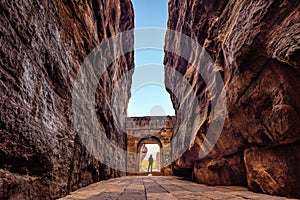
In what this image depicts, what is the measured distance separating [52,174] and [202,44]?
5.26 metres

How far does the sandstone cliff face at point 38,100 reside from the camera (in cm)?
185

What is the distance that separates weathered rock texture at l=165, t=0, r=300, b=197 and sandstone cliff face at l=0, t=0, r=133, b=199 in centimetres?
313

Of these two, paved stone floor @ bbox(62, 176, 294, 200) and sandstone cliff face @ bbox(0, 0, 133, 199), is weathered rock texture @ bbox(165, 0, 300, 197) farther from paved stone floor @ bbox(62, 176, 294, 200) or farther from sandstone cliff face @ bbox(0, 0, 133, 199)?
sandstone cliff face @ bbox(0, 0, 133, 199)

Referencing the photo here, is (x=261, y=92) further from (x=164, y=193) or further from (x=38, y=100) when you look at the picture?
(x=38, y=100)

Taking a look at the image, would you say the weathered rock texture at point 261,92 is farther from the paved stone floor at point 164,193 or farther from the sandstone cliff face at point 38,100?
the sandstone cliff face at point 38,100

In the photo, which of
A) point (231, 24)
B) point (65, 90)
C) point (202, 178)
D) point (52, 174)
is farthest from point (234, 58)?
point (202, 178)

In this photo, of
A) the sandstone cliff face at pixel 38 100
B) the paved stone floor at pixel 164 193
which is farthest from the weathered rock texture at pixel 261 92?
the sandstone cliff face at pixel 38 100

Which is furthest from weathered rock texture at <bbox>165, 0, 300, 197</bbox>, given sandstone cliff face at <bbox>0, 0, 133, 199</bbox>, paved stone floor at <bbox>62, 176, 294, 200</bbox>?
sandstone cliff face at <bbox>0, 0, 133, 199</bbox>

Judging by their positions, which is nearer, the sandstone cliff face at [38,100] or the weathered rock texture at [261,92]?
the sandstone cliff face at [38,100]

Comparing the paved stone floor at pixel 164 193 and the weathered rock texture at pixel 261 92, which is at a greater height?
the weathered rock texture at pixel 261 92

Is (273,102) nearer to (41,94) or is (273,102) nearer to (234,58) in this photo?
(234,58)

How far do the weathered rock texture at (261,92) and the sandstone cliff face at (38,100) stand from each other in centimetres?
313

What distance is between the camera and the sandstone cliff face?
6.07ft

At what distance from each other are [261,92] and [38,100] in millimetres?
3359
